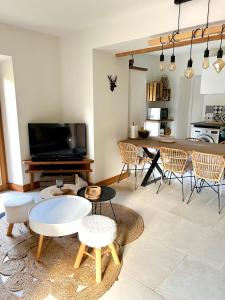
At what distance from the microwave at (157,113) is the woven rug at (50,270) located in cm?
396

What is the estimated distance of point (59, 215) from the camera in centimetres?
229

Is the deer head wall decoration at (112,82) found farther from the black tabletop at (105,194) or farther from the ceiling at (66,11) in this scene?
the black tabletop at (105,194)

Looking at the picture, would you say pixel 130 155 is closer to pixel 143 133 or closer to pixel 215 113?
pixel 143 133

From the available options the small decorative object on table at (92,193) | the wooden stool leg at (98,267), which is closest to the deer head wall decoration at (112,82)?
the small decorative object on table at (92,193)

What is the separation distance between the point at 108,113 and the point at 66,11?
5.56 ft

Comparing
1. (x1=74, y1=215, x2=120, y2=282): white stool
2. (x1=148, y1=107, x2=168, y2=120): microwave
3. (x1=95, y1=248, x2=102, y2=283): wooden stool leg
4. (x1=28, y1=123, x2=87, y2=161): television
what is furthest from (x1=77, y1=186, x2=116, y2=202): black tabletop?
(x1=148, y1=107, x2=168, y2=120): microwave

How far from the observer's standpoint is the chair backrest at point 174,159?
3.49 metres

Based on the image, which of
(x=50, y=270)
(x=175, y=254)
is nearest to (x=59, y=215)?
(x=50, y=270)

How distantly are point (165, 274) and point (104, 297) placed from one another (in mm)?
605

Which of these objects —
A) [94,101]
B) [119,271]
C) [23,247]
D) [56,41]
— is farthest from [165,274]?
[56,41]

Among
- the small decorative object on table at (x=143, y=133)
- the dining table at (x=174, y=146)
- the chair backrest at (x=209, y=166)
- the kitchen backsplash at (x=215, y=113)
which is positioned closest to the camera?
the chair backrest at (x=209, y=166)

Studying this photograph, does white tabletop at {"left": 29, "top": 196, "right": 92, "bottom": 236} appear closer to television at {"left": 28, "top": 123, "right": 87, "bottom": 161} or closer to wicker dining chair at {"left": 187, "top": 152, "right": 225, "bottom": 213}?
television at {"left": 28, "top": 123, "right": 87, "bottom": 161}

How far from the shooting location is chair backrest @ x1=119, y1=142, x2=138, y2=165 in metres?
4.02

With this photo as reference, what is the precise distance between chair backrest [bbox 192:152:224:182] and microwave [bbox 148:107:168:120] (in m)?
3.00
